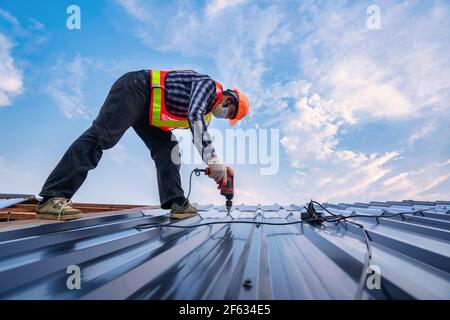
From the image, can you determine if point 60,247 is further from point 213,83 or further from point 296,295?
point 213,83

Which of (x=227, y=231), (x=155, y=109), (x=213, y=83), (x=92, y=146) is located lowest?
(x=227, y=231)

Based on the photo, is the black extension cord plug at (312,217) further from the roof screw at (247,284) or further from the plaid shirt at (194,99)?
the roof screw at (247,284)

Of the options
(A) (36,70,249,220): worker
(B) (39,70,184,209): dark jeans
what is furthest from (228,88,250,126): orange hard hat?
(B) (39,70,184,209): dark jeans

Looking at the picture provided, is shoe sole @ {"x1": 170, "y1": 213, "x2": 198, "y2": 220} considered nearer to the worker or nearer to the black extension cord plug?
the worker

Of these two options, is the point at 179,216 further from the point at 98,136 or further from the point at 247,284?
the point at 247,284

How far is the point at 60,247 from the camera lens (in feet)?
4.44

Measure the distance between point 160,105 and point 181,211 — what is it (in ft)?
3.59

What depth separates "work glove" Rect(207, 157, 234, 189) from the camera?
2287 millimetres

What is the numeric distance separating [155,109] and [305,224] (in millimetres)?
1732

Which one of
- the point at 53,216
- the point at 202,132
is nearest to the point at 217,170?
the point at 202,132

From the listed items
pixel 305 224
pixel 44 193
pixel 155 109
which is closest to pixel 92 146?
pixel 44 193

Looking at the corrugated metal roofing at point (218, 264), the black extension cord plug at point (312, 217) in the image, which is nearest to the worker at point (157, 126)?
the corrugated metal roofing at point (218, 264)

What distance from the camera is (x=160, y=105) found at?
250 cm

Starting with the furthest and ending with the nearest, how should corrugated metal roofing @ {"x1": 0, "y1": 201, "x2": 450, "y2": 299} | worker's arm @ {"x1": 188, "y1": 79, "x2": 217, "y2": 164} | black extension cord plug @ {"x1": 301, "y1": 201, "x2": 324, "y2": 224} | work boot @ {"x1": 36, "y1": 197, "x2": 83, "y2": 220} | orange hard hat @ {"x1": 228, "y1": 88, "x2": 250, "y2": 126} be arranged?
orange hard hat @ {"x1": 228, "y1": 88, "x2": 250, "y2": 126} → worker's arm @ {"x1": 188, "y1": 79, "x2": 217, "y2": 164} → black extension cord plug @ {"x1": 301, "y1": 201, "x2": 324, "y2": 224} → work boot @ {"x1": 36, "y1": 197, "x2": 83, "y2": 220} → corrugated metal roofing @ {"x1": 0, "y1": 201, "x2": 450, "y2": 299}
